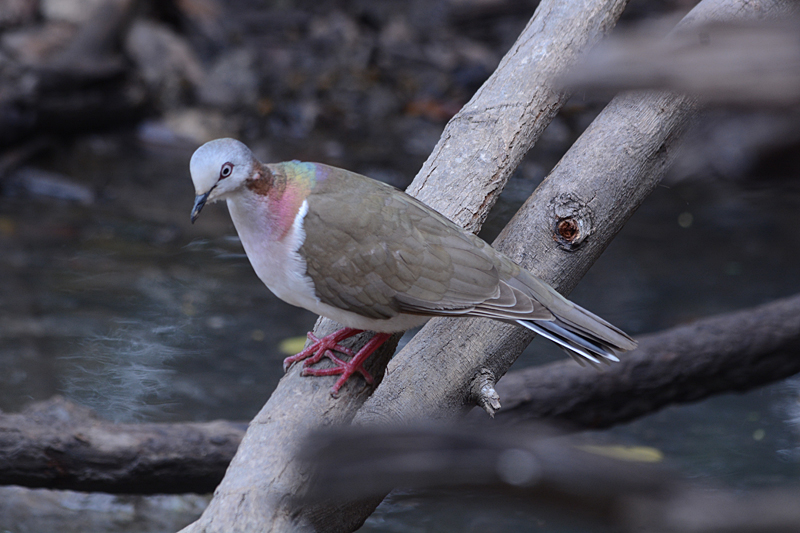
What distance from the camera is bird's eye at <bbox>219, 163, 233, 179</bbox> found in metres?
2.01

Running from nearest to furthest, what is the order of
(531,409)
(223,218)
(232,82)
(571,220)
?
1. (571,220)
2. (531,409)
3. (223,218)
4. (232,82)

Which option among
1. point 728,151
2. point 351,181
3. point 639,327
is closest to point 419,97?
point 639,327

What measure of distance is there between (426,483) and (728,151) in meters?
0.34

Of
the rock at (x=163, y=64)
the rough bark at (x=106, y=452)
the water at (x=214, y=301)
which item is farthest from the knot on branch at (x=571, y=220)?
the rock at (x=163, y=64)

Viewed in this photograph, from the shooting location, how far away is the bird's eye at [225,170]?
2006 mm

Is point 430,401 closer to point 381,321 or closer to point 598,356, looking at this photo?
point 381,321

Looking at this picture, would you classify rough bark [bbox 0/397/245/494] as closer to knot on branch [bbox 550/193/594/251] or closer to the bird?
the bird

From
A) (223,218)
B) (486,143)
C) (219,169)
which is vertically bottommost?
(219,169)

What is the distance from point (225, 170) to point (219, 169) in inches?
0.6

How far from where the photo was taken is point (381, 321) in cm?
213

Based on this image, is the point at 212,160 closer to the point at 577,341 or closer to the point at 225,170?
the point at 225,170

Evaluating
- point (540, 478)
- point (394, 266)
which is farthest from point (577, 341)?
point (540, 478)

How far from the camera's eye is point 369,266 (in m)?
2.08

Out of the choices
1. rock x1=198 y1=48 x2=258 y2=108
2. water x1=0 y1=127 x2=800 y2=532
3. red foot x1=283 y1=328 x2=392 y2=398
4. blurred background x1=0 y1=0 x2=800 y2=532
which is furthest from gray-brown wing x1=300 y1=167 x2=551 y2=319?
rock x1=198 y1=48 x2=258 y2=108
